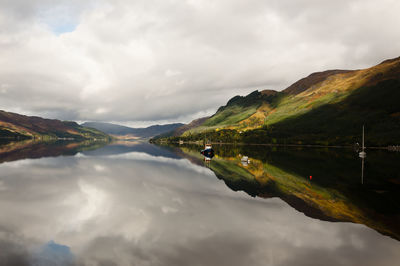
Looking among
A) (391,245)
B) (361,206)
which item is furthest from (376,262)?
(361,206)

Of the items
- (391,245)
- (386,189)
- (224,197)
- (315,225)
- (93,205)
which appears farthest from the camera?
(386,189)

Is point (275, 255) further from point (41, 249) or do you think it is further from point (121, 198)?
point (121, 198)

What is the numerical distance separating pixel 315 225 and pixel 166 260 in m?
15.5

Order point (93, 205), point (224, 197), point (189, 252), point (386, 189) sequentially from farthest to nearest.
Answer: point (386, 189) < point (224, 197) < point (93, 205) < point (189, 252)

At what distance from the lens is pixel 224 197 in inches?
1391

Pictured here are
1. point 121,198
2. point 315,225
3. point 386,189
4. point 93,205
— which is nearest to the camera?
point 315,225

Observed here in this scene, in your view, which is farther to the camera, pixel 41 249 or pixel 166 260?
pixel 41 249

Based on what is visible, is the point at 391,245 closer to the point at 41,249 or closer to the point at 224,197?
the point at 224,197

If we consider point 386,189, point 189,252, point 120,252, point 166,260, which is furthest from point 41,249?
point 386,189

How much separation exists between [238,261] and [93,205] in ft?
67.2

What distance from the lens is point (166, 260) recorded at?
51.5 ft

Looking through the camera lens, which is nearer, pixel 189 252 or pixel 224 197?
pixel 189 252

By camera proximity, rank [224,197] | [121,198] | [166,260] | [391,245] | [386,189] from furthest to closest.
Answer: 1. [386,189]
2. [224,197]
3. [121,198]
4. [391,245]
5. [166,260]

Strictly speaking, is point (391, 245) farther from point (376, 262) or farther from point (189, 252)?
point (189, 252)
